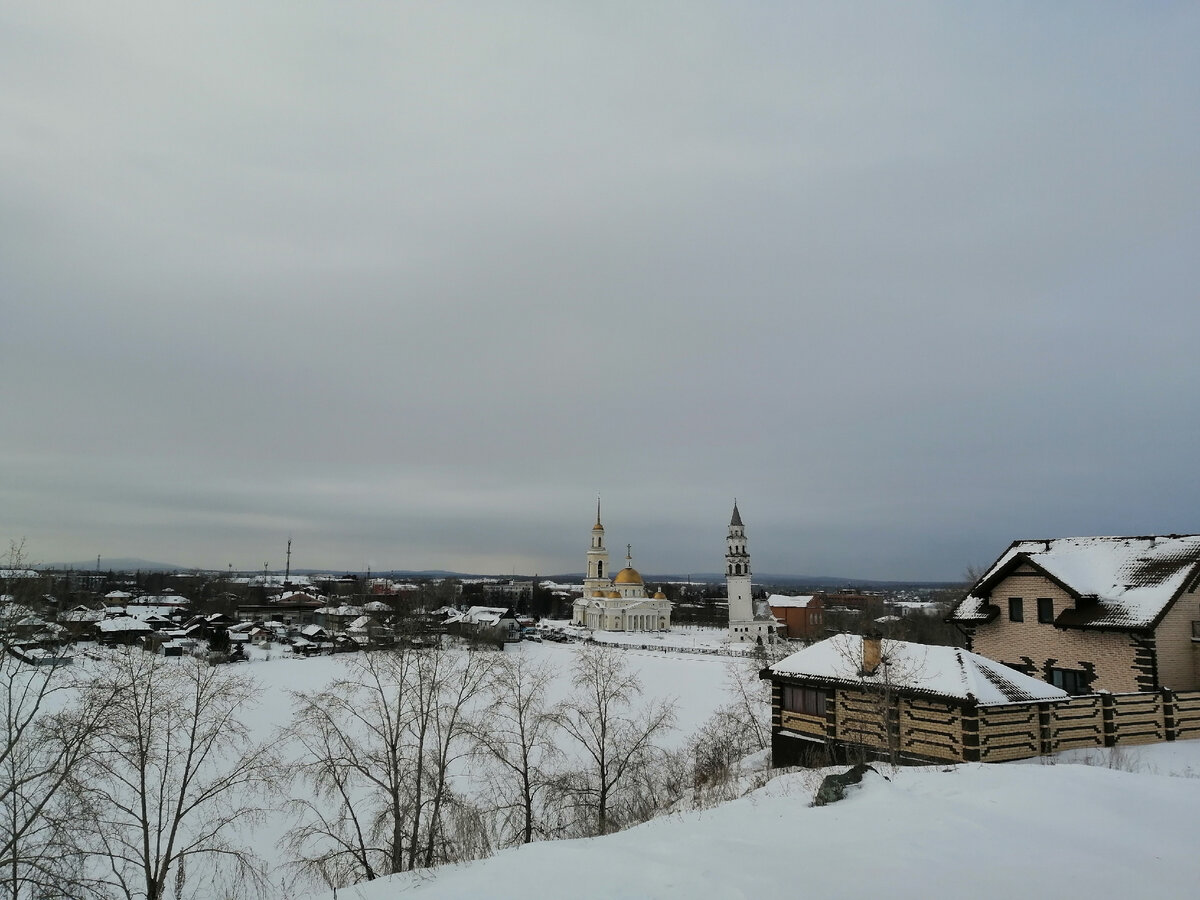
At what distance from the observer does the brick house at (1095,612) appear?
2231 cm

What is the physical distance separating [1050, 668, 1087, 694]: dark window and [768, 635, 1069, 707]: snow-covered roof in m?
5.55

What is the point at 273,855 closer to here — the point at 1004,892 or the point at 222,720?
the point at 222,720

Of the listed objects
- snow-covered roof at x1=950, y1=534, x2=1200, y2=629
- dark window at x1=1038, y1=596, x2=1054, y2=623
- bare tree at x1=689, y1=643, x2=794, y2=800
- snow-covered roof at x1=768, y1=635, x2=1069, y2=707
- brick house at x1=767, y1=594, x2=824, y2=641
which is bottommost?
brick house at x1=767, y1=594, x2=824, y2=641

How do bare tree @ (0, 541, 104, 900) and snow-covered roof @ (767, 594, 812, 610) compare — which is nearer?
bare tree @ (0, 541, 104, 900)

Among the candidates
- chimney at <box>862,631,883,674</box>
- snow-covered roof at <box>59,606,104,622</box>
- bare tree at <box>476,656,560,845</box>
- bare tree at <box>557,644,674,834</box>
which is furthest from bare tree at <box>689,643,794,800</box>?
snow-covered roof at <box>59,606,104,622</box>

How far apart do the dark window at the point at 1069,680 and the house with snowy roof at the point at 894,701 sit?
615cm

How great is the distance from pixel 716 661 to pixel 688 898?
2578 inches

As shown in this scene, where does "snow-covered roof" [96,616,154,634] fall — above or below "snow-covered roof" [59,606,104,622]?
below

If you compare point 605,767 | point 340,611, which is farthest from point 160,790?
point 340,611

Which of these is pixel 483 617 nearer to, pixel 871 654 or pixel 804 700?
pixel 804 700

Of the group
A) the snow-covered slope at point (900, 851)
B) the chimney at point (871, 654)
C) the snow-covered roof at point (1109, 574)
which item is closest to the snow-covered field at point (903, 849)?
the snow-covered slope at point (900, 851)

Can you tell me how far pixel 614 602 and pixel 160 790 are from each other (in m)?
103

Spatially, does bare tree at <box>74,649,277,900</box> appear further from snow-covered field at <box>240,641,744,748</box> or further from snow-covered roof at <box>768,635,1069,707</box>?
snow-covered roof at <box>768,635,1069,707</box>

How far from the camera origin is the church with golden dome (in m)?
121
